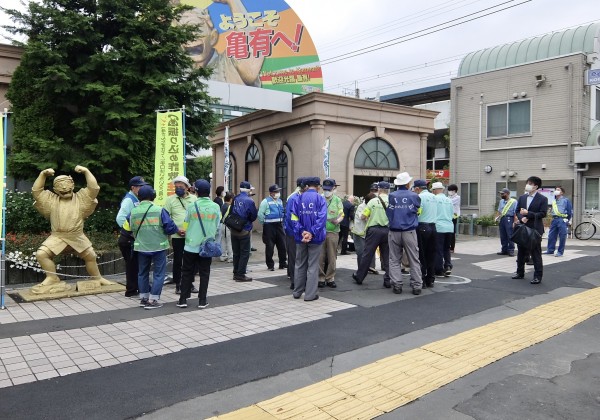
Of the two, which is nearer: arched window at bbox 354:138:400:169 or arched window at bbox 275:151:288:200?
arched window at bbox 354:138:400:169

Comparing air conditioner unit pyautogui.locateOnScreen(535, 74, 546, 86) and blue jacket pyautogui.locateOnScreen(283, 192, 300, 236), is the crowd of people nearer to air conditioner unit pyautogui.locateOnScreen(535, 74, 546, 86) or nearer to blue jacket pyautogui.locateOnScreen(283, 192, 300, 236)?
blue jacket pyautogui.locateOnScreen(283, 192, 300, 236)

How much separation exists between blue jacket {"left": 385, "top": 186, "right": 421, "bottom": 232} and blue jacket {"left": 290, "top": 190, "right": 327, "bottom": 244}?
126 centimetres

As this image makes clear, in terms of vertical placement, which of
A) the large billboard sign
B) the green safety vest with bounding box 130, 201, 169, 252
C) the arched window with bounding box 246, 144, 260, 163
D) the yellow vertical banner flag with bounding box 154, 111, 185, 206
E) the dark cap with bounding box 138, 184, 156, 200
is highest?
the large billboard sign

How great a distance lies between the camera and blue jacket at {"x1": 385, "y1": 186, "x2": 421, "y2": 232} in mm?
7922

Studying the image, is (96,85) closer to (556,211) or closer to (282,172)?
(282,172)

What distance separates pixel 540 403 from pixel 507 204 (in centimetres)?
1013

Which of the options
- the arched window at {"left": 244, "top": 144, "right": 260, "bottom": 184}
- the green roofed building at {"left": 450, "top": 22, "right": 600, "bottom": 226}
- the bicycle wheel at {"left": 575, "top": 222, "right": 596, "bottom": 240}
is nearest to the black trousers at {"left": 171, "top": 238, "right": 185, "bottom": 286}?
the arched window at {"left": 244, "top": 144, "right": 260, "bottom": 184}

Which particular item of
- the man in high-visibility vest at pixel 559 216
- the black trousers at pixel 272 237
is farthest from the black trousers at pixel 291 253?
the man in high-visibility vest at pixel 559 216

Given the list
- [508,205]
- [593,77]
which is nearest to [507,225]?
[508,205]

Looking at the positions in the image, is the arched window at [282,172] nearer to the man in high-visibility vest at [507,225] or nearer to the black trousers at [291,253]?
the man in high-visibility vest at [507,225]

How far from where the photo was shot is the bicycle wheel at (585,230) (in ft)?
61.6

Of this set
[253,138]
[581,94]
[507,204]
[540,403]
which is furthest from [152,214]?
[581,94]

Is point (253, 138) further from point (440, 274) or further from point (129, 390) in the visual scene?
point (129, 390)

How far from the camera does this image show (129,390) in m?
4.10
